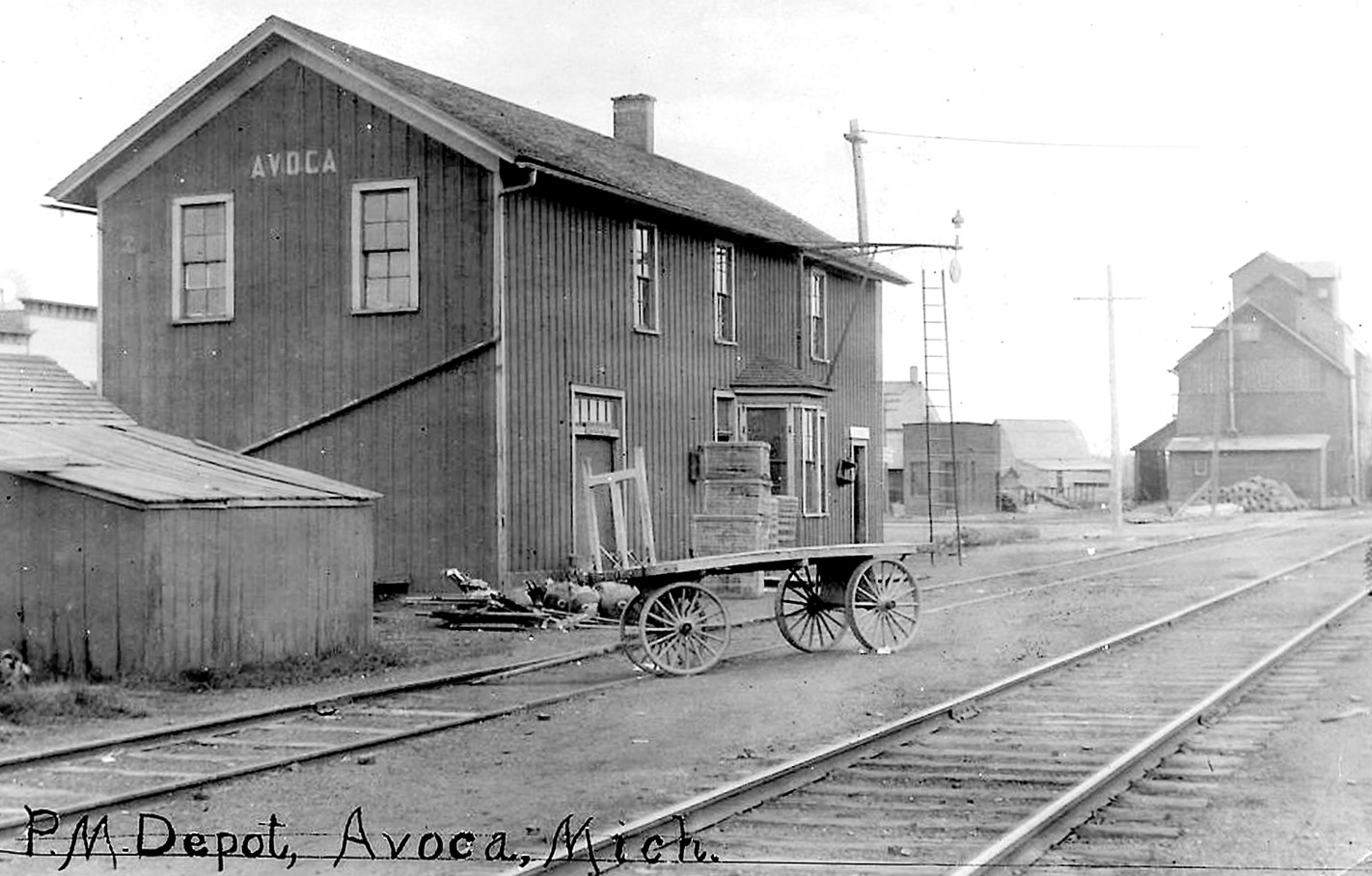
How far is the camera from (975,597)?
72.6 feet

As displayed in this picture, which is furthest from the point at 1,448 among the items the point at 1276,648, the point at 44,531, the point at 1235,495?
the point at 1235,495

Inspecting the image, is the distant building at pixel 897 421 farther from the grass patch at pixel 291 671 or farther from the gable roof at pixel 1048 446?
the grass patch at pixel 291 671

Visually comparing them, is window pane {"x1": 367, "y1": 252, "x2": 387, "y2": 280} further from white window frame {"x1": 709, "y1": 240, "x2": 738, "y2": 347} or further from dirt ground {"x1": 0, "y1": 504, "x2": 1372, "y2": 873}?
white window frame {"x1": 709, "y1": 240, "x2": 738, "y2": 347}

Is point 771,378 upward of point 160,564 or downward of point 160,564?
upward

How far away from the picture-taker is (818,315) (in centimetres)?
2991

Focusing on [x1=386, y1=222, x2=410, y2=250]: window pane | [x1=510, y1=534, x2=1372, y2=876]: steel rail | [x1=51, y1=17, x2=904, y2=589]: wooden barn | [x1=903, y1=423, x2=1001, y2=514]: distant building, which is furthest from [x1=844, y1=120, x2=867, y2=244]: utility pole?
[x1=903, y1=423, x2=1001, y2=514]: distant building

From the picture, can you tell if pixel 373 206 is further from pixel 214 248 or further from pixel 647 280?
pixel 647 280

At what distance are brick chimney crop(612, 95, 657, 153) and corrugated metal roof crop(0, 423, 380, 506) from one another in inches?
584

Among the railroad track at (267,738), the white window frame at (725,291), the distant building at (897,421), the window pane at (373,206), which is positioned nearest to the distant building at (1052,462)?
the distant building at (897,421)

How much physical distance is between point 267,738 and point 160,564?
2734 mm

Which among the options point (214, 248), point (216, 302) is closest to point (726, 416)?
point (216, 302)

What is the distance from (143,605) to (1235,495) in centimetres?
6355

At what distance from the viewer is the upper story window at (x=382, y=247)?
2048cm

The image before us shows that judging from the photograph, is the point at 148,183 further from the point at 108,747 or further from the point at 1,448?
the point at 108,747
